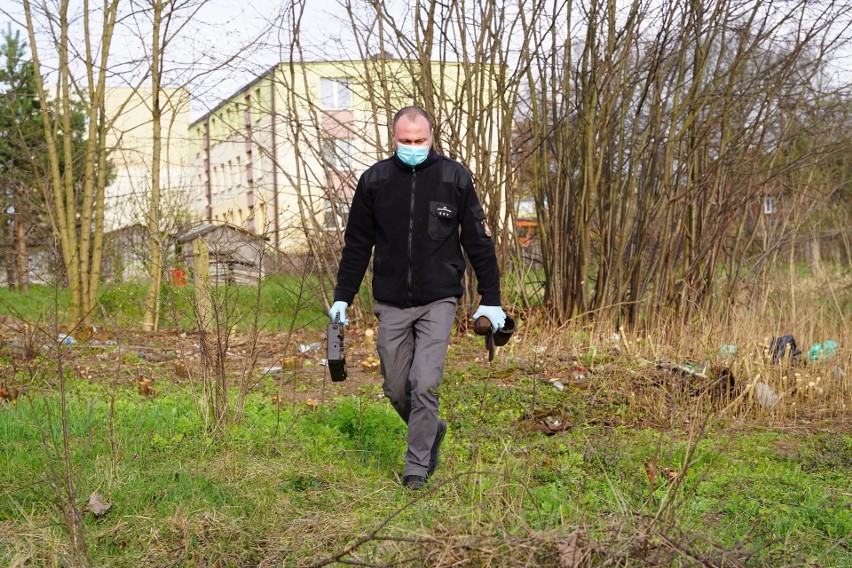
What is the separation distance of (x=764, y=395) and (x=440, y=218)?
11.4ft

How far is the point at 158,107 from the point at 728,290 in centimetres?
673

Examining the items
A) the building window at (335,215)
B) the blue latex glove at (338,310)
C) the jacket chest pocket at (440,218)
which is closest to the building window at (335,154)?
the building window at (335,215)

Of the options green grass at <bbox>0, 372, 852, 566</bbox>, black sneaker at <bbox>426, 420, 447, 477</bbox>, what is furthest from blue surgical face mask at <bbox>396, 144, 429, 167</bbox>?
green grass at <bbox>0, 372, 852, 566</bbox>

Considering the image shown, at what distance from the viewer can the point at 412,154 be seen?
451 cm

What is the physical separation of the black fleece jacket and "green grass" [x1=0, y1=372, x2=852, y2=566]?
83 centimetres

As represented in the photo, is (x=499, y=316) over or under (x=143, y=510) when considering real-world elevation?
over

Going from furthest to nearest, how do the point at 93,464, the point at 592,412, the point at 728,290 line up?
the point at 728,290 < the point at 592,412 < the point at 93,464

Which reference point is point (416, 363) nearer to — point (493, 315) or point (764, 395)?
point (493, 315)

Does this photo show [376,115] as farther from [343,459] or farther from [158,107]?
[343,459]

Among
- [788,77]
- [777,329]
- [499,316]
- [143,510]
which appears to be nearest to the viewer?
[143,510]

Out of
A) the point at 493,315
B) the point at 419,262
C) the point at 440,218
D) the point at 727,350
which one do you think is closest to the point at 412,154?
the point at 440,218

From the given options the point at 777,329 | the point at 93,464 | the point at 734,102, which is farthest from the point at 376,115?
the point at 93,464

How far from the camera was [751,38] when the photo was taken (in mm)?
10016

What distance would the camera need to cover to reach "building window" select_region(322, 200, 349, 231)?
34.7 ft
